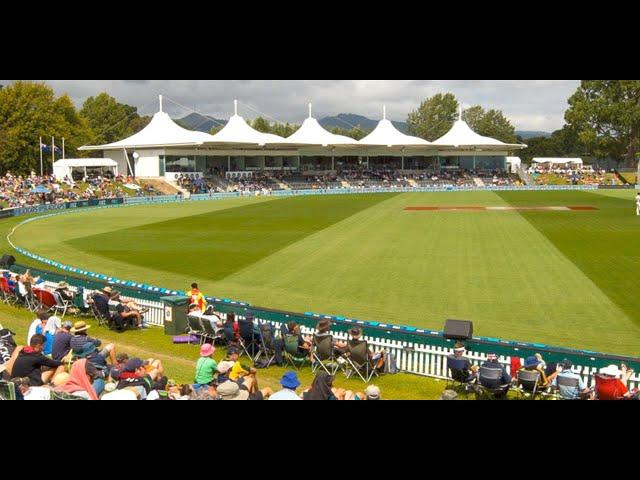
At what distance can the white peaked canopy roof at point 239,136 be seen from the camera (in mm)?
75438

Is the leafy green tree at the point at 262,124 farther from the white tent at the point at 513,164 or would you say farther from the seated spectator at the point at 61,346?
the seated spectator at the point at 61,346

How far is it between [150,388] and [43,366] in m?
2.02

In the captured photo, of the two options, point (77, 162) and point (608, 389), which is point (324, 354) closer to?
point (608, 389)

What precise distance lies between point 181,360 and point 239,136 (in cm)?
6746

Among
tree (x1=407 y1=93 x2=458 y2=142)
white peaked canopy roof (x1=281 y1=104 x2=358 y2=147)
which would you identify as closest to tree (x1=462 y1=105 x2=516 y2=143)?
tree (x1=407 y1=93 x2=458 y2=142)

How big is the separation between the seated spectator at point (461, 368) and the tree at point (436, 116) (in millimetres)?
142142

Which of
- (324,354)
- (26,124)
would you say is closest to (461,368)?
(324,354)

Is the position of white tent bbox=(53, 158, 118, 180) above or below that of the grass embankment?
above

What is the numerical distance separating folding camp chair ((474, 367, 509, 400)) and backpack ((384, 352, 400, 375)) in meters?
1.92

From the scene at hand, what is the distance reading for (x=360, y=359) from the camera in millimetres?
10734

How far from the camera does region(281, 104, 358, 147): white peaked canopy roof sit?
267ft

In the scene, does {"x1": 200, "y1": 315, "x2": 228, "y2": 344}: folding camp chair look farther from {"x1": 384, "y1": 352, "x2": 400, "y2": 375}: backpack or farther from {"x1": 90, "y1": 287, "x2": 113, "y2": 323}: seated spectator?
{"x1": 384, "y1": 352, "x2": 400, "y2": 375}: backpack

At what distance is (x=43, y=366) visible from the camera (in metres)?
9.47
